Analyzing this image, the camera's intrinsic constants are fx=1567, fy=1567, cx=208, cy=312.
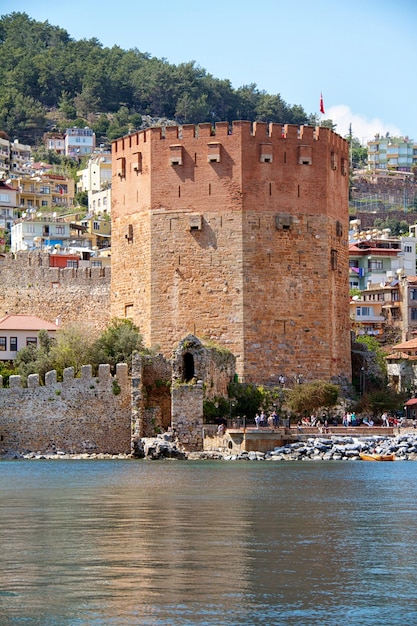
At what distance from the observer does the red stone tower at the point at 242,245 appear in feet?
148

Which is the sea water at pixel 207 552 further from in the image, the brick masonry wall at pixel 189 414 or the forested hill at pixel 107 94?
the forested hill at pixel 107 94

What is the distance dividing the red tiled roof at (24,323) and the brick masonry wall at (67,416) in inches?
270

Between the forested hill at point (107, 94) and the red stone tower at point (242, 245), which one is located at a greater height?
the forested hill at point (107, 94)

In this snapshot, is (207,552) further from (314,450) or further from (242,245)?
(242,245)

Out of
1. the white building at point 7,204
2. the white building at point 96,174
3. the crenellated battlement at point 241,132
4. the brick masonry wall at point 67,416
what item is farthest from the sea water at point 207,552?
the white building at point 96,174

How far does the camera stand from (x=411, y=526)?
76.4 ft

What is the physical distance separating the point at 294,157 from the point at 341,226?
300 cm

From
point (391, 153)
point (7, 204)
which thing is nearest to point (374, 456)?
point (7, 204)

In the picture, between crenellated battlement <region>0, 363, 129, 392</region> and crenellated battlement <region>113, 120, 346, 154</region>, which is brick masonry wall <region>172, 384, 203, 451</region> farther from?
crenellated battlement <region>113, 120, 346, 154</region>

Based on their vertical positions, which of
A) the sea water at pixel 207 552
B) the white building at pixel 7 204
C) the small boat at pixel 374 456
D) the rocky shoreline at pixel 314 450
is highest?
the white building at pixel 7 204

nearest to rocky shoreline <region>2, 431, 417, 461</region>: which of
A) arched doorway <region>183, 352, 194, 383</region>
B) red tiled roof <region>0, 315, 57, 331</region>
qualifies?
arched doorway <region>183, 352, 194, 383</region>

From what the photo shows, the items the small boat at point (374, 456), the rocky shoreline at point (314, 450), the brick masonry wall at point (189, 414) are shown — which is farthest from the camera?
the brick masonry wall at point (189, 414)

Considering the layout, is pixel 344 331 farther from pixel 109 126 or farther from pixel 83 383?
pixel 109 126

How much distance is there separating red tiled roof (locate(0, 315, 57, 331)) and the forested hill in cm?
7225
